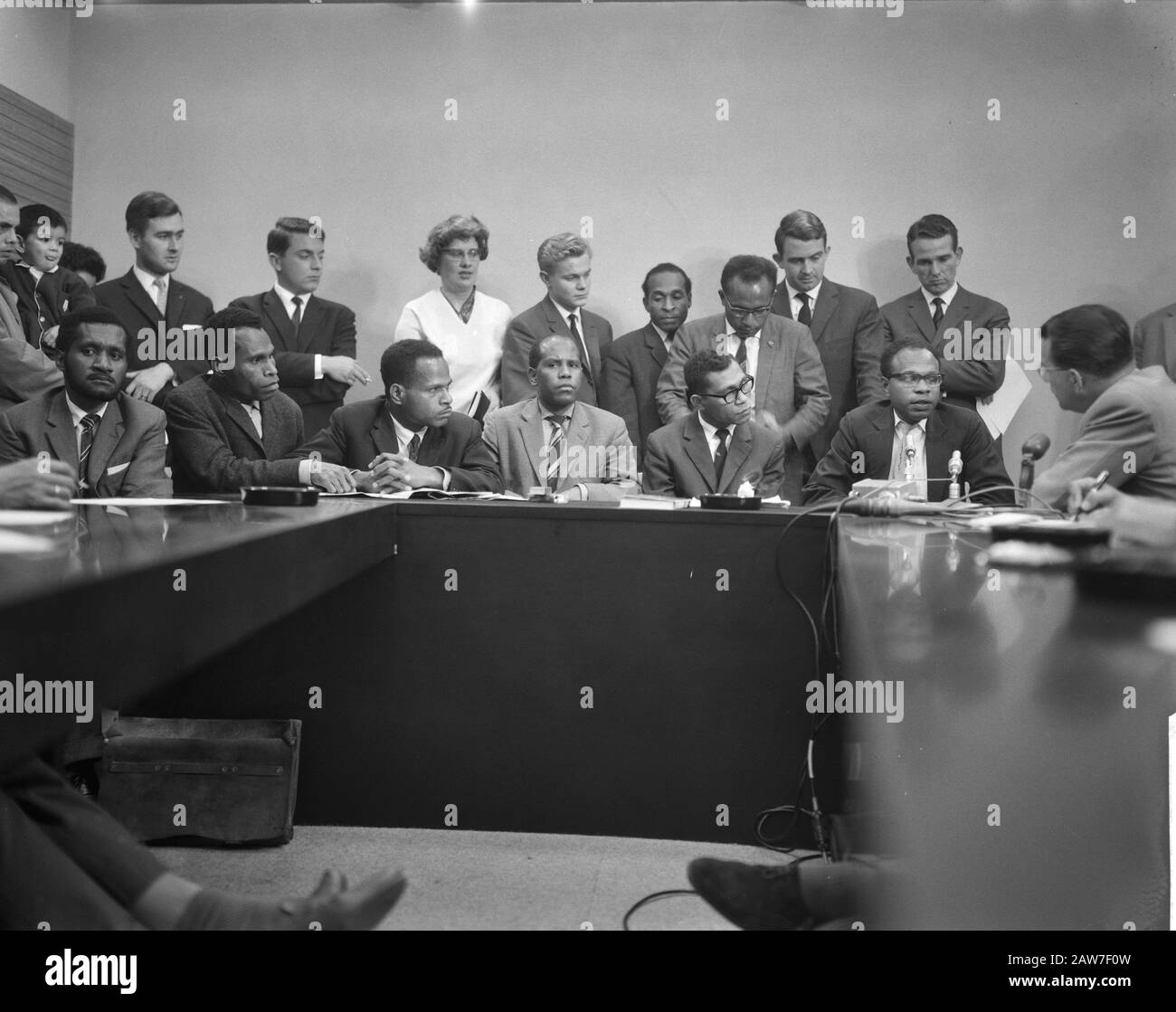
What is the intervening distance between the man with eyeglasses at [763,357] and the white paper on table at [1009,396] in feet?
2.79

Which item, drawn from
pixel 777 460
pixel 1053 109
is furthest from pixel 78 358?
pixel 1053 109

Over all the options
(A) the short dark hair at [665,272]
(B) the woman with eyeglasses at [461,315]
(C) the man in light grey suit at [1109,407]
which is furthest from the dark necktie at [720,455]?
(A) the short dark hair at [665,272]

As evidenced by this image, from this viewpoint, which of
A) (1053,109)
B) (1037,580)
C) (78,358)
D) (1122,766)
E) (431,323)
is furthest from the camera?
(1053,109)

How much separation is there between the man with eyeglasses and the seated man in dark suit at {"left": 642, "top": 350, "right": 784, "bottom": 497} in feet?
1.73

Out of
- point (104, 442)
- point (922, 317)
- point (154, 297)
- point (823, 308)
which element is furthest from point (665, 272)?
point (104, 442)

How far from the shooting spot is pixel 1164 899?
67cm

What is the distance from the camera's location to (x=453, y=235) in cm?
440

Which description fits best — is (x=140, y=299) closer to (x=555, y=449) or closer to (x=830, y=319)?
(x=555, y=449)

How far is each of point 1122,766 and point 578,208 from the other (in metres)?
4.41

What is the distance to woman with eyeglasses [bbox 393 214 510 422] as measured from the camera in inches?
169

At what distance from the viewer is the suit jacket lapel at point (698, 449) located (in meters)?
3.37

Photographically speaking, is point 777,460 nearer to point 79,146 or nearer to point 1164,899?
point 1164,899

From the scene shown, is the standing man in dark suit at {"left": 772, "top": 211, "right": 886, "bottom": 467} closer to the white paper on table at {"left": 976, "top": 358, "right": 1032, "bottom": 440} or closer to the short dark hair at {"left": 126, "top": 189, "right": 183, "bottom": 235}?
the white paper on table at {"left": 976, "top": 358, "right": 1032, "bottom": 440}

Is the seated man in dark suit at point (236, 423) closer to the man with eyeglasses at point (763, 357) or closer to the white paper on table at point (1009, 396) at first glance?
the man with eyeglasses at point (763, 357)
